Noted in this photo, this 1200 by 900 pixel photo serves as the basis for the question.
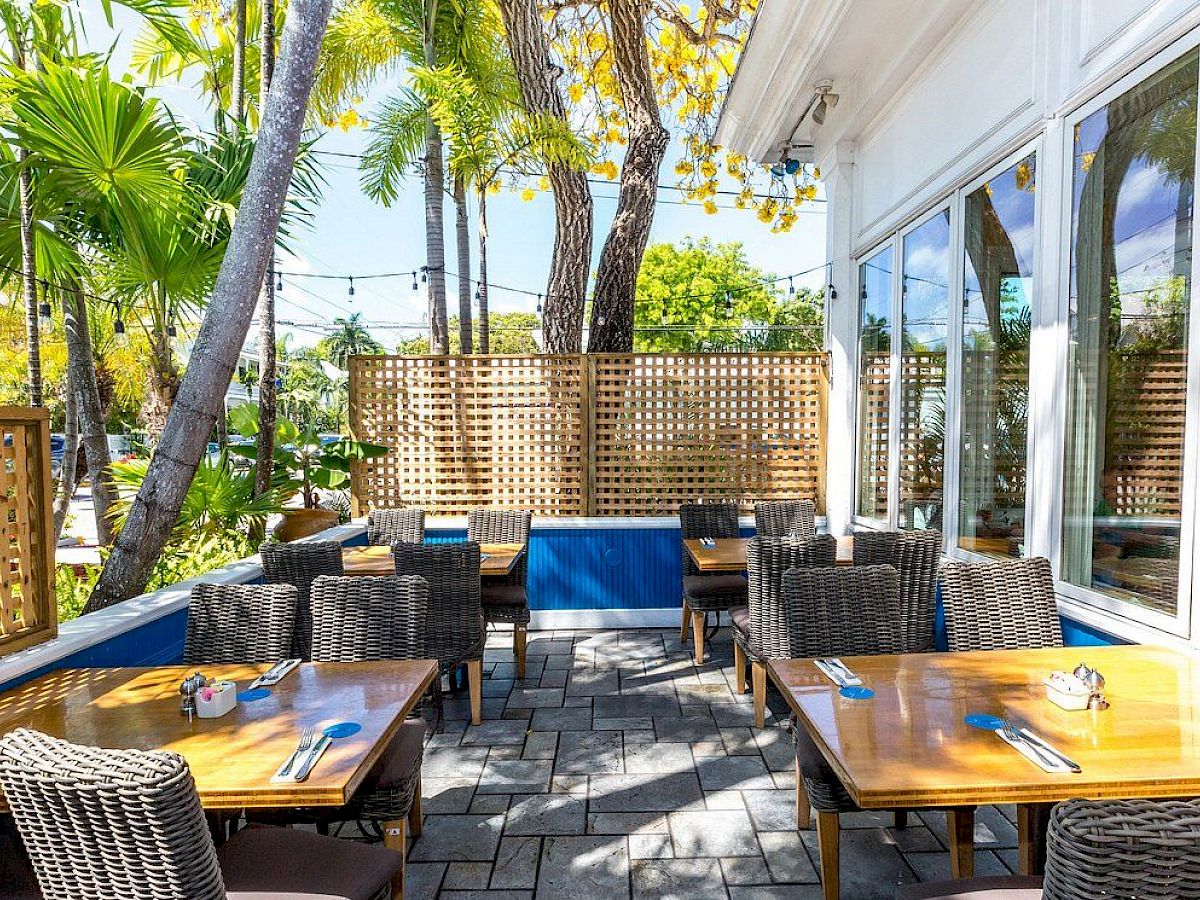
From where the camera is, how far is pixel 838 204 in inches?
223

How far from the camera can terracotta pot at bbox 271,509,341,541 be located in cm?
517

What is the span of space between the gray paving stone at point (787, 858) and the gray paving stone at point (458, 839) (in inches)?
38.4

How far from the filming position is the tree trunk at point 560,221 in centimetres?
601

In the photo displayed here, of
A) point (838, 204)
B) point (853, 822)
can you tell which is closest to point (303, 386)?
point (838, 204)

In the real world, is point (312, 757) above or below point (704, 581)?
above

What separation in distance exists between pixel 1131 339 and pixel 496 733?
3.24 metres

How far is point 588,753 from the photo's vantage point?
3.30 metres

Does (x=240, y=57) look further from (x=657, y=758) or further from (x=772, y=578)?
(x=657, y=758)

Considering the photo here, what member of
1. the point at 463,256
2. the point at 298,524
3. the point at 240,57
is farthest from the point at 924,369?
the point at 463,256

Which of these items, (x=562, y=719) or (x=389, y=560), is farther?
(x=389, y=560)

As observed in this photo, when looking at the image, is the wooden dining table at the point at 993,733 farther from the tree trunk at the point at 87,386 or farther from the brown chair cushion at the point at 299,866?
the tree trunk at the point at 87,386

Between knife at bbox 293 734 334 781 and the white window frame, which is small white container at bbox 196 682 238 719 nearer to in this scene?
knife at bbox 293 734 334 781

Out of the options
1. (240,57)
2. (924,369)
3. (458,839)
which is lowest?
(458,839)

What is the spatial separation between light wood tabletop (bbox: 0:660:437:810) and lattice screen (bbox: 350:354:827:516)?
145 inches
